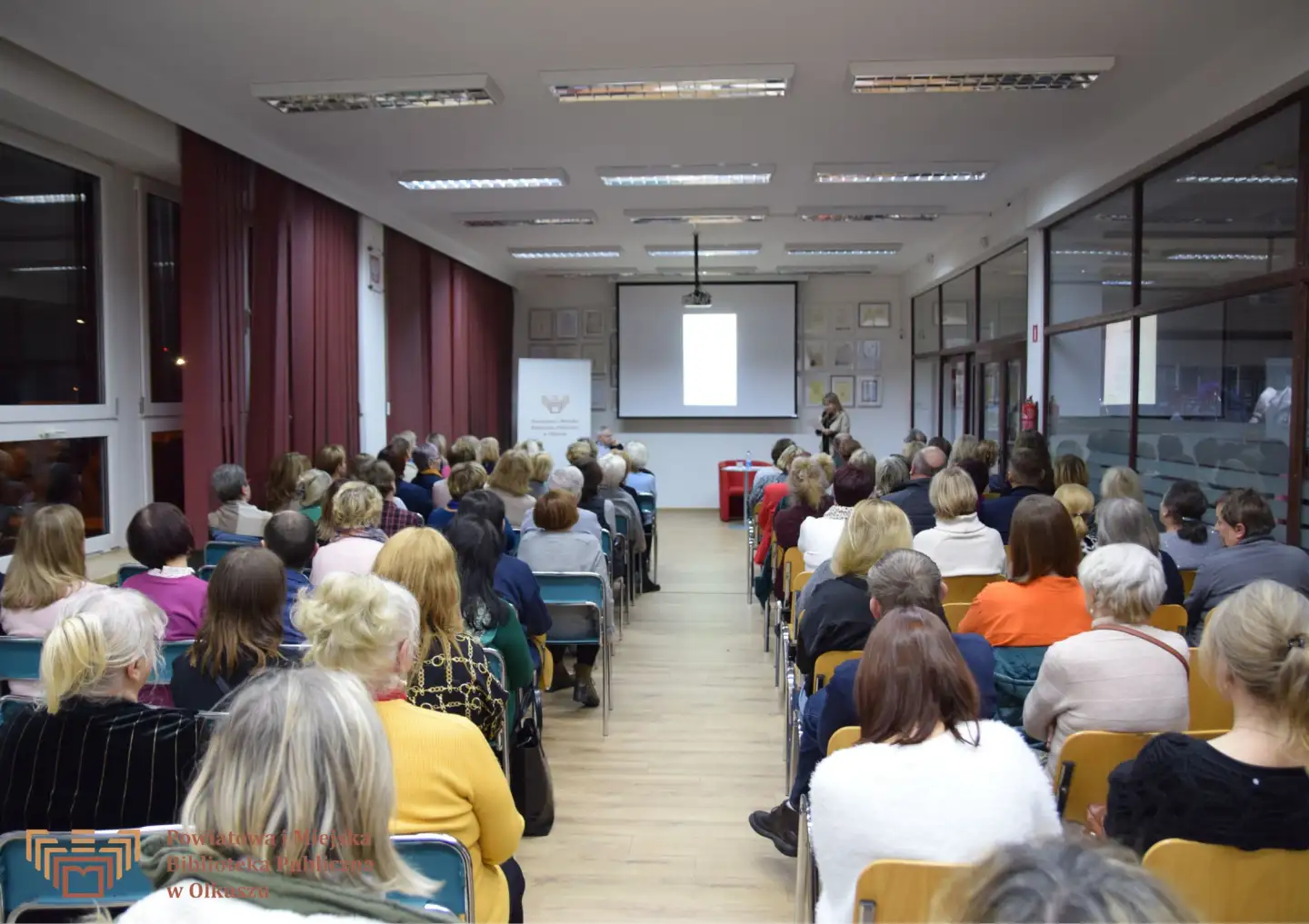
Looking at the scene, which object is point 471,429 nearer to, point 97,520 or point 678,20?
point 97,520

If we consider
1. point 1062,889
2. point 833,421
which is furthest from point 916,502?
point 833,421

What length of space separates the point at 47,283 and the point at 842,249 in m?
8.30

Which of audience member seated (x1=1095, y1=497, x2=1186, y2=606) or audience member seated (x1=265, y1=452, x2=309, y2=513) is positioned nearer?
audience member seated (x1=1095, y1=497, x2=1186, y2=606)

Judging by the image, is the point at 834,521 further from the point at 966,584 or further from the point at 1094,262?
the point at 1094,262

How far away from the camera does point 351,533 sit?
402cm

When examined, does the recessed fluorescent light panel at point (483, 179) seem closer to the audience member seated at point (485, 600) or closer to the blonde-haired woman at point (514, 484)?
the blonde-haired woman at point (514, 484)

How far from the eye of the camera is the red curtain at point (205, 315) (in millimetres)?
5742

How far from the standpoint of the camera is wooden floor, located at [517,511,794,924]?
9.55ft

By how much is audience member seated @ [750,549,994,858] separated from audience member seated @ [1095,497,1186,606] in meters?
1.43

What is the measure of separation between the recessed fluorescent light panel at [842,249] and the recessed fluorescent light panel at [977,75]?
5.66 m

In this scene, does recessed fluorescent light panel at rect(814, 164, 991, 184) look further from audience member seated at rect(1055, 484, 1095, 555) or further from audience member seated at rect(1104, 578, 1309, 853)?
audience member seated at rect(1104, 578, 1309, 853)

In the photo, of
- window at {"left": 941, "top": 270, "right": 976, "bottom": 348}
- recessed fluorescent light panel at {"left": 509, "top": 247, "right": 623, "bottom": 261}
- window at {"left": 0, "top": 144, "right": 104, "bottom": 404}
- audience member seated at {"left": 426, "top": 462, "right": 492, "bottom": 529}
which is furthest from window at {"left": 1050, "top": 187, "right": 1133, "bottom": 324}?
window at {"left": 0, "top": 144, "right": 104, "bottom": 404}

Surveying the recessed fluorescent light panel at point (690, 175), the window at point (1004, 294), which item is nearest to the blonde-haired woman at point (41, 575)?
the recessed fluorescent light panel at point (690, 175)

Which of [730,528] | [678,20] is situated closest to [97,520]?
[678,20]
